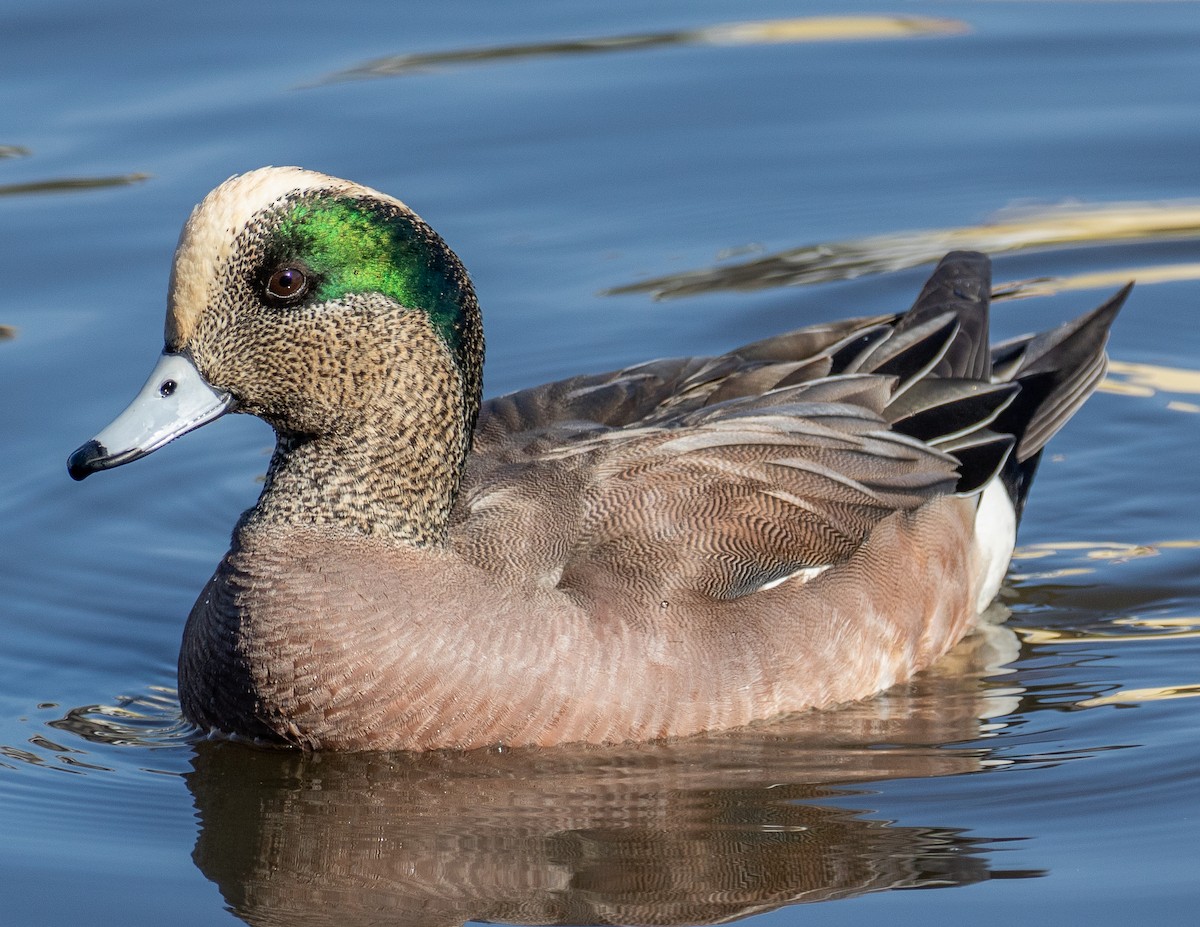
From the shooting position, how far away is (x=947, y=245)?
8828 mm

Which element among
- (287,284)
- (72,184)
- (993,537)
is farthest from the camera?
(72,184)

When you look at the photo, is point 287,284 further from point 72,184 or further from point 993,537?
point 72,184

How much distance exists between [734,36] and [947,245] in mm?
2002

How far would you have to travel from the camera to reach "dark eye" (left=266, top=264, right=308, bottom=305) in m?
5.44

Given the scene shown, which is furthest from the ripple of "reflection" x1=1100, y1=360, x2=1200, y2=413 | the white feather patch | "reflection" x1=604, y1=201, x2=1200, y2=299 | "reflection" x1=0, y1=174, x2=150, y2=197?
"reflection" x1=1100, y1=360, x2=1200, y2=413

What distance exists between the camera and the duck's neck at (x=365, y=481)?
5.64 metres

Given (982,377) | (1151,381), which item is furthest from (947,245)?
(982,377)

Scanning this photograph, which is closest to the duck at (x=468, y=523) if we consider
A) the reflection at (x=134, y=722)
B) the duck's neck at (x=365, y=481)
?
the duck's neck at (x=365, y=481)

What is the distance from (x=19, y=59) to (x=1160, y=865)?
22.8 feet

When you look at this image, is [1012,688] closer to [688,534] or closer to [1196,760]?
[1196,760]

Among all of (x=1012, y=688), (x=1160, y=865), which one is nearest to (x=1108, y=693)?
(x=1012, y=688)

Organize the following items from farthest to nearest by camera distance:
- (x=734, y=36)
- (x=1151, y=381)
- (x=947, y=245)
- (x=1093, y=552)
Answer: (x=734, y=36) → (x=947, y=245) → (x=1151, y=381) → (x=1093, y=552)

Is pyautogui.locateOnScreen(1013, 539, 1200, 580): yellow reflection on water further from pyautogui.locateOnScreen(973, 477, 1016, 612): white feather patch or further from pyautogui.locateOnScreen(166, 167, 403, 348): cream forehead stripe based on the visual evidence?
pyautogui.locateOnScreen(166, 167, 403, 348): cream forehead stripe

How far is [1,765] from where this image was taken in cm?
575
